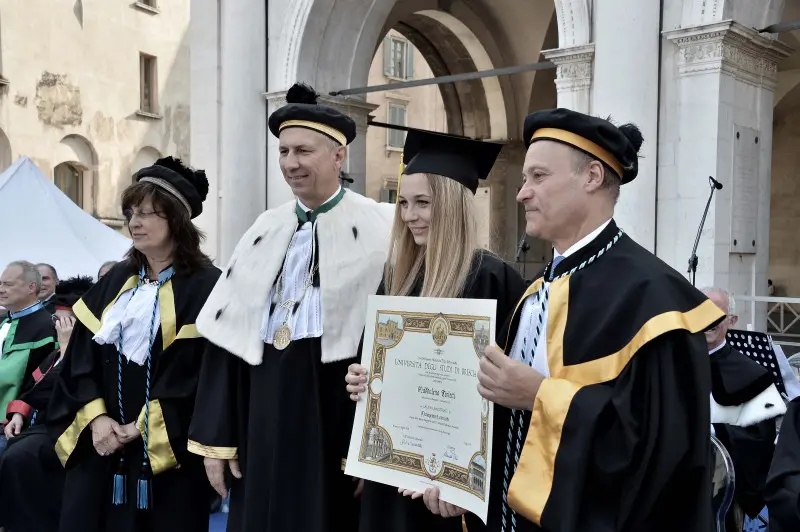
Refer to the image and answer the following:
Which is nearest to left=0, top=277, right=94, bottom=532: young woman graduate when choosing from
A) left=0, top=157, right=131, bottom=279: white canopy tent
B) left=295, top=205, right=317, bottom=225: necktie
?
left=295, top=205, right=317, bottom=225: necktie

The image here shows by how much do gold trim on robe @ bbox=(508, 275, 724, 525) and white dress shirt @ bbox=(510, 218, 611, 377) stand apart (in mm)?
85

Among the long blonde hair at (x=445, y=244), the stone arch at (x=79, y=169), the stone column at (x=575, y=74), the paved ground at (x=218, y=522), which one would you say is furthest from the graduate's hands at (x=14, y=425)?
the stone arch at (x=79, y=169)

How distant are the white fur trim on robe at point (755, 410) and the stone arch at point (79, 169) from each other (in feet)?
76.0

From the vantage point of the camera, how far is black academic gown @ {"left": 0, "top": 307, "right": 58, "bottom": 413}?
5961mm

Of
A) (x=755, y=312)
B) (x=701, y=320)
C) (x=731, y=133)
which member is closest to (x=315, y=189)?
(x=701, y=320)

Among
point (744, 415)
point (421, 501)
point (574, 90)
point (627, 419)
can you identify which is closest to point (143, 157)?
point (574, 90)

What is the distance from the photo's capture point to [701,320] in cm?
216

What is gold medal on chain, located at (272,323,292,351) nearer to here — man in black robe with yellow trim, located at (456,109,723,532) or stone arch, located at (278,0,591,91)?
man in black robe with yellow trim, located at (456,109,723,532)

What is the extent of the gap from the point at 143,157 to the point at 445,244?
85.4 ft

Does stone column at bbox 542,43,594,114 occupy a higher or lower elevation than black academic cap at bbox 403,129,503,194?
higher

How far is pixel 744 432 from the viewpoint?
4.03 meters

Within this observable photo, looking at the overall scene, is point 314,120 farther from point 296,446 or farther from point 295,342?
point 296,446

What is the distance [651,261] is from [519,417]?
60 cm

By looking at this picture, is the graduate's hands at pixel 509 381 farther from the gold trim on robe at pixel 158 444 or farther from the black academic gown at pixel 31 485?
the black academic gown at pixel 31 485
